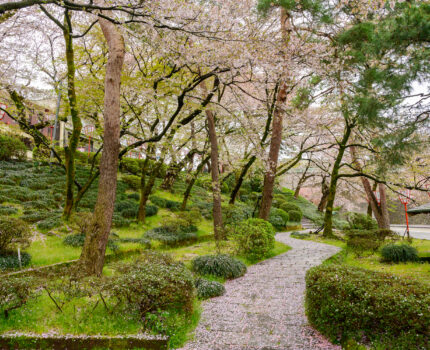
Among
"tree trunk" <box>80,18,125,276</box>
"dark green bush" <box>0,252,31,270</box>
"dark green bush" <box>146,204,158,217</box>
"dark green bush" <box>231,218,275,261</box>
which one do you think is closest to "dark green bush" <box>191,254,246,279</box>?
"dark green bush" <box>231,218,275,261</box>

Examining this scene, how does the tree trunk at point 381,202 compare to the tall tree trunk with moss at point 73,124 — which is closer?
the tall tree trunk with moss at point 73,124

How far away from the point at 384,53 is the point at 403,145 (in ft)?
5.53

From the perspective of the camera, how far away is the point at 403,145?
16.3ft

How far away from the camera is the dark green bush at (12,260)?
5.85m

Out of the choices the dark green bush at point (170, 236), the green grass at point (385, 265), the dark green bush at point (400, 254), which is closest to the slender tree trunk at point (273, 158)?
the green grass at point (385, 265)

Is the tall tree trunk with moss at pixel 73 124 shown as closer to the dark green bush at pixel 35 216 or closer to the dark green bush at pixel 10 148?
the dark green bush at pixel 35 216

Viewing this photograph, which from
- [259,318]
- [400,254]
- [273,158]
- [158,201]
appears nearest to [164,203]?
[158,201]

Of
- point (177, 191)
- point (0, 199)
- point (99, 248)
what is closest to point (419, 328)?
point (99, 248)

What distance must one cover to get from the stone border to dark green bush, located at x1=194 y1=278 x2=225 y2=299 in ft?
6.73

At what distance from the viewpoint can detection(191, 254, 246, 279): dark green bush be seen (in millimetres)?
6367

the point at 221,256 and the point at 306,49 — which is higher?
the point at 306,49

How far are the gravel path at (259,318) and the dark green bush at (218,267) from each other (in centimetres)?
21

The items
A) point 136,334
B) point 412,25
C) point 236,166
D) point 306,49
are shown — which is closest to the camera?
point 136,334

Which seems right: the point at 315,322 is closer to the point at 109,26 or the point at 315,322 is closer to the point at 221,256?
the point at 221,256
